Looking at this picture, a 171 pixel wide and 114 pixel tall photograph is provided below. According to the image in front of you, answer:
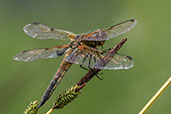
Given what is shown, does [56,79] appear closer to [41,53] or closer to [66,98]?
[41,53]

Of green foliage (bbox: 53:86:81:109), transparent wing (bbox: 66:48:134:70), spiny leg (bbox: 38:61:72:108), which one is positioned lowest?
spiny leg (bbox: 38:61:72:108)

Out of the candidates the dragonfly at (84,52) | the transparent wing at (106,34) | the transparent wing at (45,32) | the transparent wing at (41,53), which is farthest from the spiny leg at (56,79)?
the transparent wing at (45,32)

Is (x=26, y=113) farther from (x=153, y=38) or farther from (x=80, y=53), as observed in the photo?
(x=153, y=38)

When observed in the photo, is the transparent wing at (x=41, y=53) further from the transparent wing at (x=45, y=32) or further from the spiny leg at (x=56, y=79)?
the transparent wing at (x=45, y=32)

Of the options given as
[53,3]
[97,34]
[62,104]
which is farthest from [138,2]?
[62,104]

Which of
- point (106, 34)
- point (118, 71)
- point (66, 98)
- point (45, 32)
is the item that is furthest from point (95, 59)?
point (118, 71)

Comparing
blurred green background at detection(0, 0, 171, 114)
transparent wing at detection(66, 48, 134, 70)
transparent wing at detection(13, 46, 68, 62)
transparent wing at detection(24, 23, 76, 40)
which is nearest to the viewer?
transparent wing at detection(66, 48, 134, 70)

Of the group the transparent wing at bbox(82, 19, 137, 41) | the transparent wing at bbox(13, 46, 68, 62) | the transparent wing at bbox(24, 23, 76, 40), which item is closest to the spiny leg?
the transparent wing at bbox(13, 46, 68, 62)

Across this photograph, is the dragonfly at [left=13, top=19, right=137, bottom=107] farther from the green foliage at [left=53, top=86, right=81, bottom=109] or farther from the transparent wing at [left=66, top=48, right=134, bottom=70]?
the green foliage at [left=53, top=86, right=81, bottom=109]
